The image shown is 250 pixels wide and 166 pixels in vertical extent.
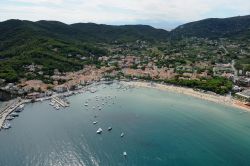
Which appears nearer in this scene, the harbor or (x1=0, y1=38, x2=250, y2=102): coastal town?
the harbor

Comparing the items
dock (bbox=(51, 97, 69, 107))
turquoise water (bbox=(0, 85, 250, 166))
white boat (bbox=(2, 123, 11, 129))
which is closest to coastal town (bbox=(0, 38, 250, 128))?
white boat (bbox=(2, 123, 11, 129))

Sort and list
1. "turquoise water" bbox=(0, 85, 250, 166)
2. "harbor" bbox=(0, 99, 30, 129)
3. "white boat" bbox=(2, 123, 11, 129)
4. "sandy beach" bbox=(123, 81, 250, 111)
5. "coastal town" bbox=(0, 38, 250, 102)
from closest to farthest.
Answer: "turquoise water" bbox=(0, 85, 250, 166) < "white boat" bbox=(2, 123, 11, 129) < "harbor" bbox=(0, 99, 30, 129) < "sandy beach" bbox=(123, 81, 250, 111) < "coastal town" bbox=(0, 38, 250, 102)

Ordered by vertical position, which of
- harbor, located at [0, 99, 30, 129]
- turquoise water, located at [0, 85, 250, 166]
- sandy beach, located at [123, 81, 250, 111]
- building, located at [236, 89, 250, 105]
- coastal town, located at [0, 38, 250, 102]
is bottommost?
turquoise water, located at [0, 85, 250, 166]

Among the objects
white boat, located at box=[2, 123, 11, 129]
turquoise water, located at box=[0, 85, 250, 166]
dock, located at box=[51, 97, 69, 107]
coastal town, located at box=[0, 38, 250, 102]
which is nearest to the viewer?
turquoise water, located at box=[0, 85, 250, 166]

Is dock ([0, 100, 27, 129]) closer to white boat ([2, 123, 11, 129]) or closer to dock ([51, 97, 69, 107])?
white boat ([2, 123, 11, 129])

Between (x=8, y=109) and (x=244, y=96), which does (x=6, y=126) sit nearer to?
(x=8, y=109)

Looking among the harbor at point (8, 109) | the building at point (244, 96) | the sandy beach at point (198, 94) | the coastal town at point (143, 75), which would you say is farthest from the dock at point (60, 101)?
the building at point (244, 96)

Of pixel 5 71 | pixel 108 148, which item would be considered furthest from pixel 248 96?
pixel 5 71

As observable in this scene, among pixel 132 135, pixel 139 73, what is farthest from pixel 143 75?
pixel 132 135

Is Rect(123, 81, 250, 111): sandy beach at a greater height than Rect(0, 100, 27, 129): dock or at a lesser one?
greater

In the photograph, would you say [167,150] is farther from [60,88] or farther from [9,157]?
[60,88]
